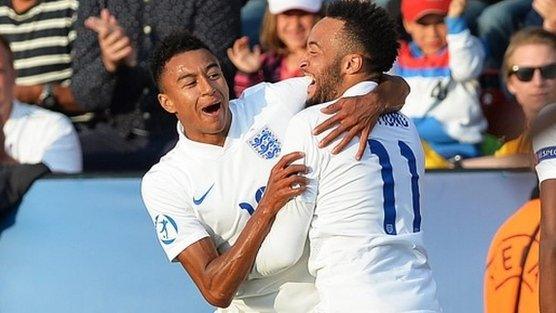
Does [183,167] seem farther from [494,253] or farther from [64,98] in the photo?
[64,98]

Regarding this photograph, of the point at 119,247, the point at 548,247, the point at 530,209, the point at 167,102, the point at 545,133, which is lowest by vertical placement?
the point at 119,247

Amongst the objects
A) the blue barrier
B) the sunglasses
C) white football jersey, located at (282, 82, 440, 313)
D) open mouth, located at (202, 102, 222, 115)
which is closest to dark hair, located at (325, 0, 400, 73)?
white football jersey, located at (282, 82, 440, 313)

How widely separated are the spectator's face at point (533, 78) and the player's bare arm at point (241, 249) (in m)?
2.24

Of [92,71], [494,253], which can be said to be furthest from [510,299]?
[92,71]

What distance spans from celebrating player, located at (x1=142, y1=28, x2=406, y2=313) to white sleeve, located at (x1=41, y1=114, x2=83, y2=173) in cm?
188

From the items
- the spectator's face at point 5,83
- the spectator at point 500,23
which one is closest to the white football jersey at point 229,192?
the spectator's face at point 5,83

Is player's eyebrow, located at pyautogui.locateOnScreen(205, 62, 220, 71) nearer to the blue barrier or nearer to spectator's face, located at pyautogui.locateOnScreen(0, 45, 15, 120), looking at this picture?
the blue barrier

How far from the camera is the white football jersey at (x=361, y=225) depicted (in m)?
4.07

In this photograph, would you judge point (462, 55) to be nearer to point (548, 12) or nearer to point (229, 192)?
point (548, 12)

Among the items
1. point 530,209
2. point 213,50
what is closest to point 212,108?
point 530,209

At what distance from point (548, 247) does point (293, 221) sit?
78 cm

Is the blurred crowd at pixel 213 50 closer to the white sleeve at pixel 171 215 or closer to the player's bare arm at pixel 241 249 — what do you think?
the white sleeve at pixel 171 215

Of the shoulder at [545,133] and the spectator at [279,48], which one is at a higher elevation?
the shoulder at [545,133]

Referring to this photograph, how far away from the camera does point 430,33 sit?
21.8 ft
